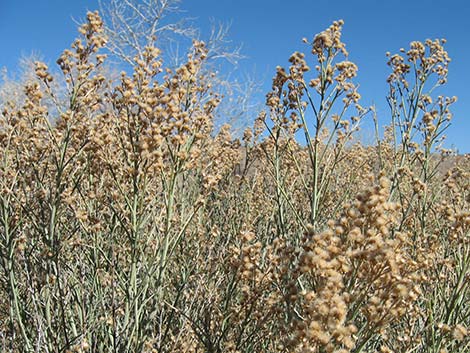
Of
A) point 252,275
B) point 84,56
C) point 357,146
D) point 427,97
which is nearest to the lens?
point 252,275

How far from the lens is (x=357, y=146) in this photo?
6.62 metres

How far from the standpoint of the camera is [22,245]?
96.4 inches

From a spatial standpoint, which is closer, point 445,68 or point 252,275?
point 252,275

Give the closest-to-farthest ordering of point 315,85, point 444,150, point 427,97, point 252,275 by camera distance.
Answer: point 252,275 → point 315,85 → point 427,97 → point 444,150

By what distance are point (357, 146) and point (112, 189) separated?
15.5 ft

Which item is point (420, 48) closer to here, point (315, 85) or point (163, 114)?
point (315, 85)

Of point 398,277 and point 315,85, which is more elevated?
point 315,85

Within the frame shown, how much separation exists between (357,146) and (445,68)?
3.36 metres

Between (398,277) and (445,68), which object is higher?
(445,68)

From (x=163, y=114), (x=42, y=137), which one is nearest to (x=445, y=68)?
(x=163, y=114)

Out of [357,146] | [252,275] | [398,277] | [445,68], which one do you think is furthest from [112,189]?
[357,146]

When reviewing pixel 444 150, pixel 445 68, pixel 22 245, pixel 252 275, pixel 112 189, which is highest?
pixel 445 68

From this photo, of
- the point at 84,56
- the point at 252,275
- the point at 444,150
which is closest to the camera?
the point at 252,275

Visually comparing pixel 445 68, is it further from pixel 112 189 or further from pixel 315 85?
pixel 112 189
